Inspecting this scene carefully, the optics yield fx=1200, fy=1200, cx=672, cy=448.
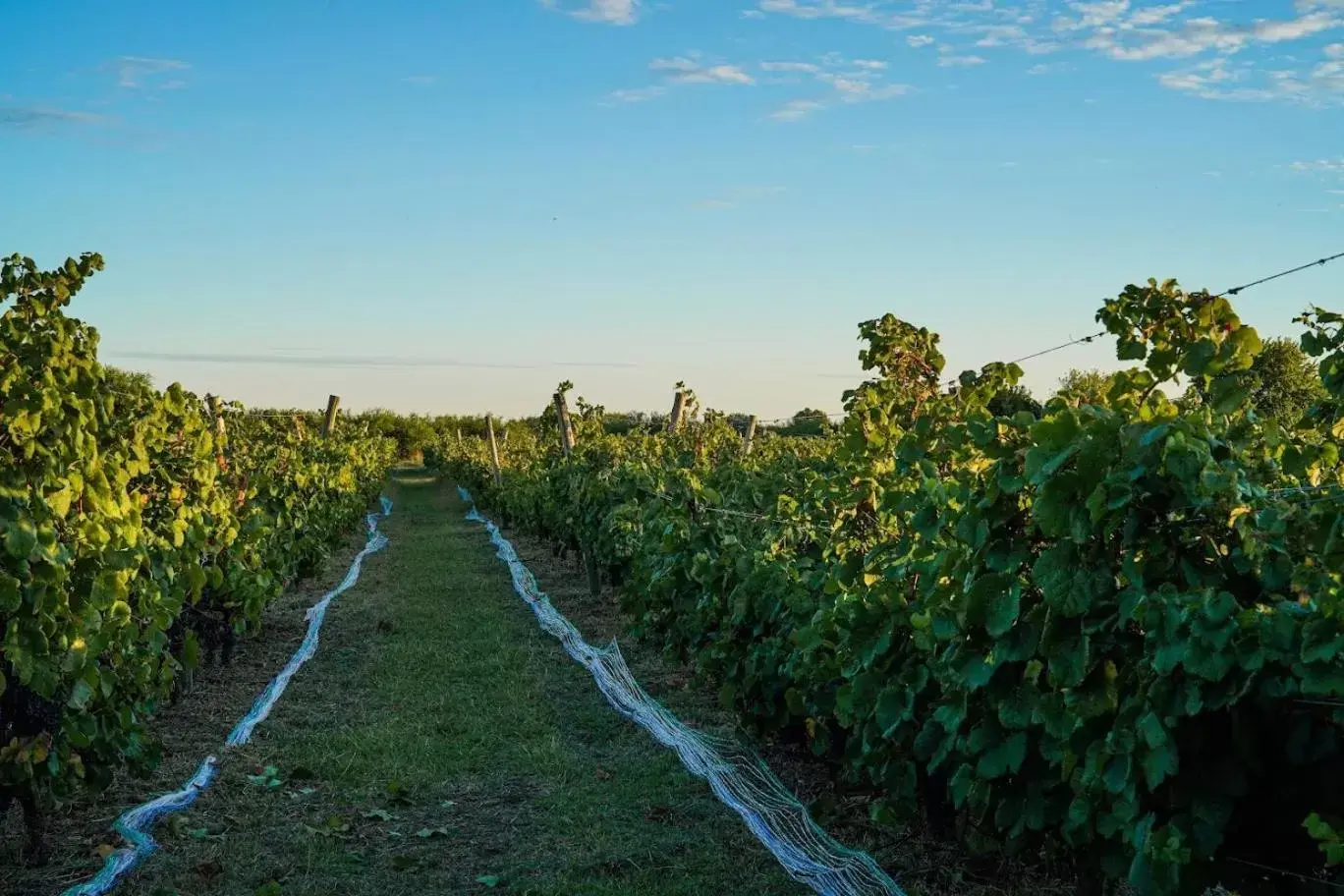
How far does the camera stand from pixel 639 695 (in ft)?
24.1

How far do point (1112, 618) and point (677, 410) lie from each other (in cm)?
1082

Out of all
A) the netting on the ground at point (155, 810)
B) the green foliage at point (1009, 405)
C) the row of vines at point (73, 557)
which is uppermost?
the green foliage at point (1009, 405)

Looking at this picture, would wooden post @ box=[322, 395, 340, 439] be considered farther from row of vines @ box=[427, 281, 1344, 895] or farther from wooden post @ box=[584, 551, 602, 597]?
row of vines @ box=[427, 281, 1344, 895]

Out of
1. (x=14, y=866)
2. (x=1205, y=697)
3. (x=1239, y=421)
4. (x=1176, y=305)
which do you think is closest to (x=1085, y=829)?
(x=1205, y=697)

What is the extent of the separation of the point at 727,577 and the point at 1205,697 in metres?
3.84

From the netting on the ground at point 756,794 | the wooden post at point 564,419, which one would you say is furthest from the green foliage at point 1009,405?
the wooden post at point 564,419

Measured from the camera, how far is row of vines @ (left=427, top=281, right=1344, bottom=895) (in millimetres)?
2666

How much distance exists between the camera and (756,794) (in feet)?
17.9

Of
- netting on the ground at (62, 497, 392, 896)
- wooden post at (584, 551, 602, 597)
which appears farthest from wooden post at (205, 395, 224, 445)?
wooden post at (584, 551, 602, 597)

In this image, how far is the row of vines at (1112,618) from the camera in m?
2.67

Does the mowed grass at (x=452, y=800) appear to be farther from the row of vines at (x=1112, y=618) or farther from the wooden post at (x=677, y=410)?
the wooden post at (x=677, y=410)

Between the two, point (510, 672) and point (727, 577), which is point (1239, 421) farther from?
point (510, 672)

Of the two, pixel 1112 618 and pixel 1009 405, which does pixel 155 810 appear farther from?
pixel 1009 405

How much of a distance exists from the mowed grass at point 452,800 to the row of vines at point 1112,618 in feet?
2.71
